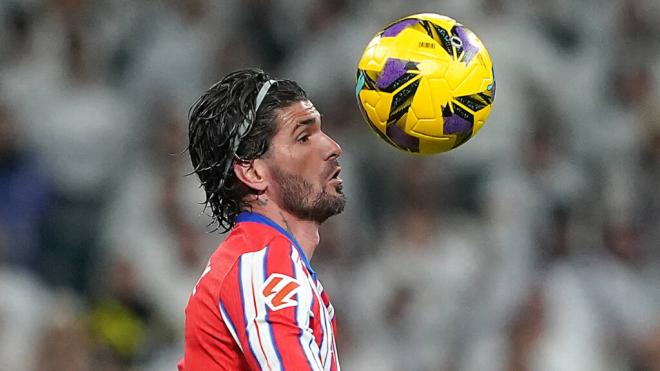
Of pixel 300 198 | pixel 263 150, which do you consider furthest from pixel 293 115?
pixel 300 198

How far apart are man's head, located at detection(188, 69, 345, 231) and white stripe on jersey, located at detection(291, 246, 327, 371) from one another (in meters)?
0.41

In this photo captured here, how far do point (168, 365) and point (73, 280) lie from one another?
3.25 feet

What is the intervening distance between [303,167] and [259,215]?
0.21 m

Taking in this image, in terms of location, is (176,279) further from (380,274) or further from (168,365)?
(380,274)

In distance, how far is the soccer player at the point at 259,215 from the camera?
329 centimetres

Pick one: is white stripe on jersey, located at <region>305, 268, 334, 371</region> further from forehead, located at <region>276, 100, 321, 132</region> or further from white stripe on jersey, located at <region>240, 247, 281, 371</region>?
forehead, located at <region>276, 100, 321, 132</region>

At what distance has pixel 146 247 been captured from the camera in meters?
7.26

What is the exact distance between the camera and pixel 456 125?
394 centimetres

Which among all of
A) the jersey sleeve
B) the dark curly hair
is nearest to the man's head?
the dark curly hair

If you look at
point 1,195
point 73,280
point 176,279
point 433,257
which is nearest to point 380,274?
point 433,257

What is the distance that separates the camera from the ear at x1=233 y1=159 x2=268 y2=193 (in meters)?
3.70

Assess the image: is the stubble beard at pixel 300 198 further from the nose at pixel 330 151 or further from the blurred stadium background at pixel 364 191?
the blurred stadium background at pixel 364 191

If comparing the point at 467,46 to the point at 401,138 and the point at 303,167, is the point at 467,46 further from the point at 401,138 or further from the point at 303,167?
the point at 303,167

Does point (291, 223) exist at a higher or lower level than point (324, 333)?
higher
